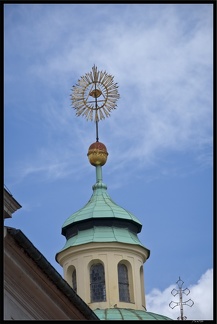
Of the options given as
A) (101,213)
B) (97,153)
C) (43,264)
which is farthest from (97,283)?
(43,264)

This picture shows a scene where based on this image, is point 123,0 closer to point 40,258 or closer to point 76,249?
point 40,258

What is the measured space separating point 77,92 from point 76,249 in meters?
5.69

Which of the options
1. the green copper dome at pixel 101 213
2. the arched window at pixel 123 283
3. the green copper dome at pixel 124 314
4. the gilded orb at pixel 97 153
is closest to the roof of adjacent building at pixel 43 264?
the green copper dome at pixel 124 314

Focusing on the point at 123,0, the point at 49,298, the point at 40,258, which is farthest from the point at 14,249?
the point at 123,0

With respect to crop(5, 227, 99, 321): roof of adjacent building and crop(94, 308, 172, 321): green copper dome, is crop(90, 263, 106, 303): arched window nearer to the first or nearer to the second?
crop(94, 308, 172, 321): green copper dome

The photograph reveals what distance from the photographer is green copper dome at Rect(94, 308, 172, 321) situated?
36500 millimetres

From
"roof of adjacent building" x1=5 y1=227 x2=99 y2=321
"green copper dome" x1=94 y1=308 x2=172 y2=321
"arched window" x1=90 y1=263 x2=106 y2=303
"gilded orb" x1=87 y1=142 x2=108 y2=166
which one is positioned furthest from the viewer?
"gilded orb" x1=87 y1=142 x2=108 y2=166

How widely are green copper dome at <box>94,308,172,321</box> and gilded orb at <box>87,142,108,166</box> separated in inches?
245

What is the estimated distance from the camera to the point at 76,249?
133 ft

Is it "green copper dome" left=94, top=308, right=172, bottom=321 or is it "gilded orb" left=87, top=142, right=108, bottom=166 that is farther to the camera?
"gilded orb" left=87, top=142, right=108, bottom=166

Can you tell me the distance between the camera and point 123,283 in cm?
4075

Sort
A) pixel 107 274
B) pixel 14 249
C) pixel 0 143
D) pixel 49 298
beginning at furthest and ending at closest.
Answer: pixel 107 274 → pixel 49 298 → pixel 14 249 → pixel 0 143

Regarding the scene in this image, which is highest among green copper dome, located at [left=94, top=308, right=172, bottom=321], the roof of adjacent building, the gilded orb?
the gilded orb

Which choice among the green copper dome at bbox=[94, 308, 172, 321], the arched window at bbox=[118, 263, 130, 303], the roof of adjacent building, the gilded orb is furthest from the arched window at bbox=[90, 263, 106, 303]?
the roof of adjacent building
